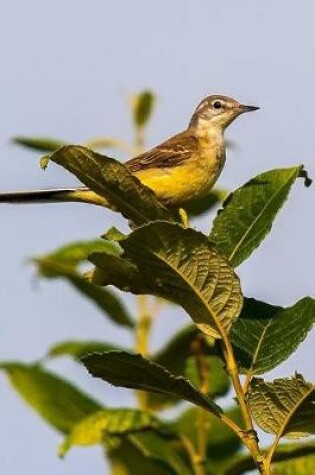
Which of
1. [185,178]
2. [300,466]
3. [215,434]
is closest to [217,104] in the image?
[185,178]

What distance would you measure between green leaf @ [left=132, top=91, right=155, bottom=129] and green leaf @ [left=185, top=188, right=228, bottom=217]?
109 cm

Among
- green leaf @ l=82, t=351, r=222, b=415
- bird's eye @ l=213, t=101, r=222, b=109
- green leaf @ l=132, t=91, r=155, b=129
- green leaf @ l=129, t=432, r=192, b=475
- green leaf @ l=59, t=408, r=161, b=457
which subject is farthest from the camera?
bird's eye @ l=213, t=101, r=222, b=109

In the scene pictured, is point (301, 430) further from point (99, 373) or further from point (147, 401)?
point (147, 401)

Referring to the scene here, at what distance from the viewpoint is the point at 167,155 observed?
8.33m

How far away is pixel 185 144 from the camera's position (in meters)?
8.80

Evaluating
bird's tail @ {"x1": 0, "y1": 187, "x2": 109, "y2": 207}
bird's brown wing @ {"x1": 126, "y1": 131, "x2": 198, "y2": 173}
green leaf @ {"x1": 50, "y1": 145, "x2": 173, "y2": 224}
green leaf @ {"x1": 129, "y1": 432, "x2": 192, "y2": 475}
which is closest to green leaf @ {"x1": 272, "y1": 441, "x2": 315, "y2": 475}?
green leaf @ {"x1": 129, "y1": 432, "x2": 192, "y2": 475}

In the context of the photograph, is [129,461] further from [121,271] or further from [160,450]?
[121,271]

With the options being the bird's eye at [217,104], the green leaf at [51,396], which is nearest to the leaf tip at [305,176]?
the green leaf at [51,396]

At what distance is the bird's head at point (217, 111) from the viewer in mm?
9617

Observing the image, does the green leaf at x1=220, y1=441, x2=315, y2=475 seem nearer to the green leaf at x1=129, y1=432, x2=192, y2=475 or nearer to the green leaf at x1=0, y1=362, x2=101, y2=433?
the green leaf at x1=129, y1=432, x2=192, y2=475

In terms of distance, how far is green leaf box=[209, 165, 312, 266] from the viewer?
3.59 meters

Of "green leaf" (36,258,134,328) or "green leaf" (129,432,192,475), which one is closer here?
"green leaf" (129,432,192,475)

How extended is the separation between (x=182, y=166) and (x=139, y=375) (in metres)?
4.84

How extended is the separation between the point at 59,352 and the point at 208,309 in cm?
437
